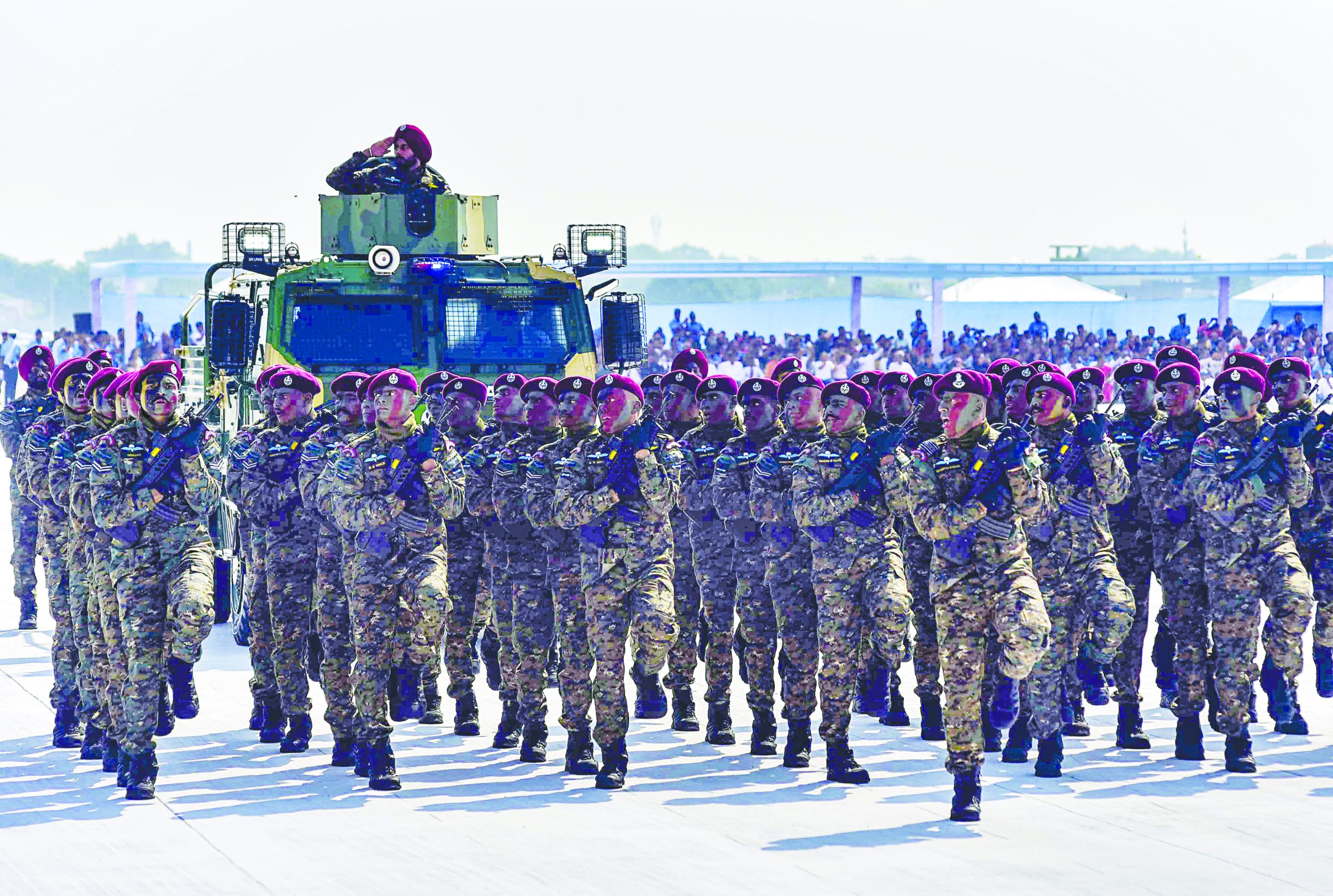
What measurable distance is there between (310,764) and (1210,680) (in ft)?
14.8

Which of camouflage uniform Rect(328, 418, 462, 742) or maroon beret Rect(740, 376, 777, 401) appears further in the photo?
maroon beret Rect(740, 376, 777, 401)

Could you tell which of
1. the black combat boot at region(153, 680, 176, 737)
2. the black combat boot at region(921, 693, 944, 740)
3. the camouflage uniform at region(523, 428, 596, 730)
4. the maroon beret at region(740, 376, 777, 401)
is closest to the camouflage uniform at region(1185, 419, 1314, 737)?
the black combat boot at region(921, 693, 944, 740)

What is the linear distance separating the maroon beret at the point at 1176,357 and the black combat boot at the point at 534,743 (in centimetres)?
360

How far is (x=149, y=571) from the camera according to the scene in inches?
371

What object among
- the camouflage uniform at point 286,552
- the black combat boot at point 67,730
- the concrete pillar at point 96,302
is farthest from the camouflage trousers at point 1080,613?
the concrete pillar at point 96,302

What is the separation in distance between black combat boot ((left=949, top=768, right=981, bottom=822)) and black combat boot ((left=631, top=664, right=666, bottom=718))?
299 centimetres

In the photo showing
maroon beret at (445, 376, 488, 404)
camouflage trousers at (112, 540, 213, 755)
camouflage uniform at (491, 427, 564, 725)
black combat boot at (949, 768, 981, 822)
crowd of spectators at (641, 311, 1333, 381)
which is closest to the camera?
black combat boot at (949, 768, 981, 822)

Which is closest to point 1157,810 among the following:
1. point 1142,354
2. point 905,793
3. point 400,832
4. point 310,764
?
point 905,793

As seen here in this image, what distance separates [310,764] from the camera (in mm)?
10281

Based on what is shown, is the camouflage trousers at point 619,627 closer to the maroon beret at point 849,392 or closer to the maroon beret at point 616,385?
the maroon beret at point 616,385

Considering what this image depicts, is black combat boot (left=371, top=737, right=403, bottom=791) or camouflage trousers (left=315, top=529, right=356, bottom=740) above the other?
camouflage trousers (left=315, top=529, right=356, bottom=740)

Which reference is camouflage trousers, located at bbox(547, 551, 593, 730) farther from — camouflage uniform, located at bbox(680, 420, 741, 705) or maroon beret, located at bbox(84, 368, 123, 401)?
maroon beret, located at bbox(84, 368, 123, 401)

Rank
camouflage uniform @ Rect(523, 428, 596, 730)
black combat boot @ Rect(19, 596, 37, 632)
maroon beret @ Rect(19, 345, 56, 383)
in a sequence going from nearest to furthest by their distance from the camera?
camouflage uniform @ Rect(523, 428, 596, 730)
maroon beret @ Rect(19, 345, 56, 383)
black combat boot @ Rect(19, 596, 37, 632)

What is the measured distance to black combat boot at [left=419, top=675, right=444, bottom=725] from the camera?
1148 centimetres
